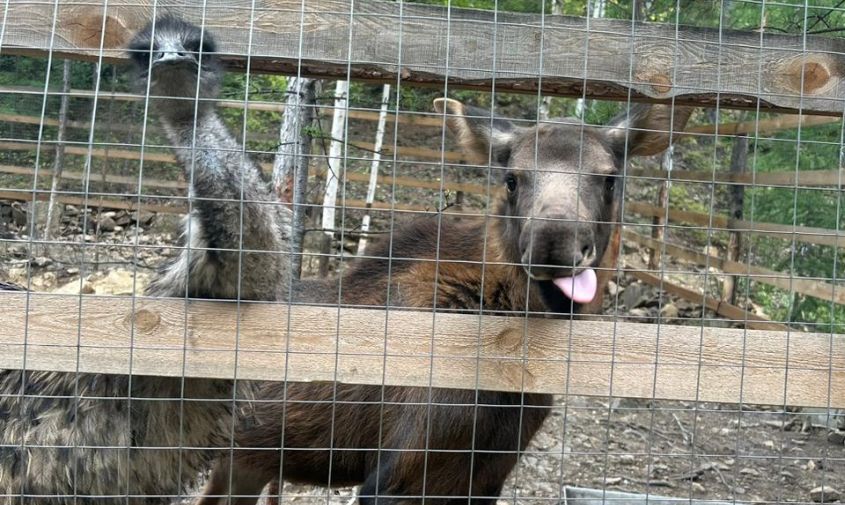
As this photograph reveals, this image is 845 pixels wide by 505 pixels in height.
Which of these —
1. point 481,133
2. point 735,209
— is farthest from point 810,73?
point 735,209

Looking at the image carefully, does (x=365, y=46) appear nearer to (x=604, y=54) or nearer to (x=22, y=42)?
(x=604, y=54)

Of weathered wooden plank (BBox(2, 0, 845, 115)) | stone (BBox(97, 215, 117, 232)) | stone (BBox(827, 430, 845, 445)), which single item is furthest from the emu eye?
stone (BBox(97, 215, 117, 232))

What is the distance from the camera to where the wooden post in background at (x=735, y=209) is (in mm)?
13250

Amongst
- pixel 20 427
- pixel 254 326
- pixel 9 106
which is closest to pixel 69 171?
pixel 9 106

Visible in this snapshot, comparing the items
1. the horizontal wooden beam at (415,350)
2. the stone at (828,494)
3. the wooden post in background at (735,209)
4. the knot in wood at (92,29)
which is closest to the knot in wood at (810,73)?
the horizontal wooden beam at (415,350)

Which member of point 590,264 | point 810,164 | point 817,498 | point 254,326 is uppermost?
point 810,164

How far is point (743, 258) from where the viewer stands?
546 inches

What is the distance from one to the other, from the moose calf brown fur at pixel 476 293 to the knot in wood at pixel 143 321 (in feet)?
2.73

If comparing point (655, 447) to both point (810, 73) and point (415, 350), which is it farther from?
point (415, 350)

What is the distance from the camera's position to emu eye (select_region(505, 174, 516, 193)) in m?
4.80

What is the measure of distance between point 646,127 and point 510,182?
87 centimetres

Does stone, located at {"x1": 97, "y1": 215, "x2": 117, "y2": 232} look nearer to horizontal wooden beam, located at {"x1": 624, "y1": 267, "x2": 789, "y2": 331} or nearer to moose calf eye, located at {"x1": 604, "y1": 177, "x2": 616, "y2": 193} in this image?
horizontal wooden beam, located at {"x1": 624, "y1": 267, "x2": 789, "y2": 331}

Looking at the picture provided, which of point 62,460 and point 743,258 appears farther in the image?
point 743,258

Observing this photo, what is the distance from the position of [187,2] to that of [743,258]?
12114 mm
